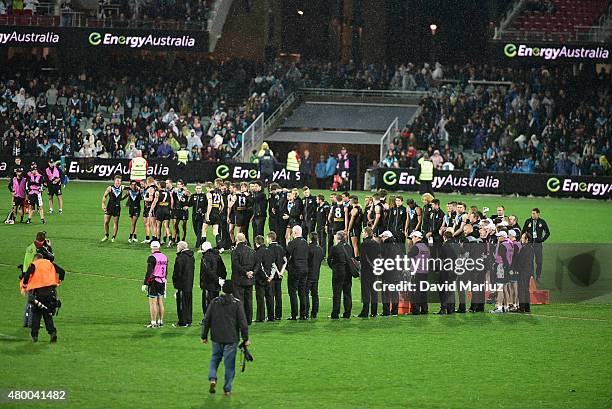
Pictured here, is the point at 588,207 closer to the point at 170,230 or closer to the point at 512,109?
the point at 512,109

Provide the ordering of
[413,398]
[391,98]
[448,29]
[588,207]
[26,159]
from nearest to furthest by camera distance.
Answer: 1. [413,398]
2. [588,207]
3. [26,159]
4. [391,98]
5. [448,29]

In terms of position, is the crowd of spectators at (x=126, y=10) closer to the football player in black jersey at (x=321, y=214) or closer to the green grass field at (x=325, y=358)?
the football player in black jersey at (x=321, y=214)

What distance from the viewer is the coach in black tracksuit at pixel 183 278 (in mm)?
19859

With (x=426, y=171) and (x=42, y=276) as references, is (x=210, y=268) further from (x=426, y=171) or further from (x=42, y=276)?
(x=426, y=171)

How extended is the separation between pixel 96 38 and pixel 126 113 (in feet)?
12.1

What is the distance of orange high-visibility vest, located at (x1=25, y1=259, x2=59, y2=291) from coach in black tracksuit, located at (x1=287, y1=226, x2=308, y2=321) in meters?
4.93

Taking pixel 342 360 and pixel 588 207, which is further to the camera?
pixel 588 207

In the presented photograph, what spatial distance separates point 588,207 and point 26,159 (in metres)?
22.4

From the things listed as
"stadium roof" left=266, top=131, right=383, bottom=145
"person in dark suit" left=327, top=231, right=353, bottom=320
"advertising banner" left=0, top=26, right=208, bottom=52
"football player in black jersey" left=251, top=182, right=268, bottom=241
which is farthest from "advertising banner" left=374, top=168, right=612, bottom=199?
"person in dark suit" left=327, top=231, right=353, bottom=320

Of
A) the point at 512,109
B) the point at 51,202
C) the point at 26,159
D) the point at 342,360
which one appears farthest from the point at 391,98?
the point at 342,360

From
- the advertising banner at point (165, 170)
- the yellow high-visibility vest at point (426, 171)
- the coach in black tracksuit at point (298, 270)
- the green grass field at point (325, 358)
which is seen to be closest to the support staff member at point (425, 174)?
the yellow high-visibility vest at point (426, 171)

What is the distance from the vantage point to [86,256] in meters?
28.2

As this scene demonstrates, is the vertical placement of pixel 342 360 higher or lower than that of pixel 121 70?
lower

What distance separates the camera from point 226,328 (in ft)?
49.5
